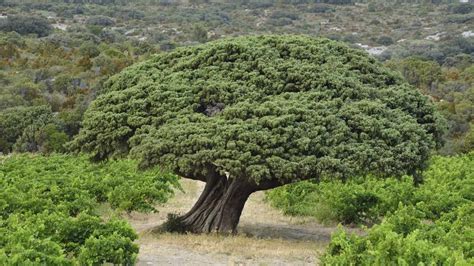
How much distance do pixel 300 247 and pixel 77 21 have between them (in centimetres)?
9372

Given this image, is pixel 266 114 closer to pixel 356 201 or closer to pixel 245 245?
pixel 245 245

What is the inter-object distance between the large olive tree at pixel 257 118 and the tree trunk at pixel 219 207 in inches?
0.8

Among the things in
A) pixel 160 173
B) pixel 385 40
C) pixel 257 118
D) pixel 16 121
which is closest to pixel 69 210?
pixel 160 173

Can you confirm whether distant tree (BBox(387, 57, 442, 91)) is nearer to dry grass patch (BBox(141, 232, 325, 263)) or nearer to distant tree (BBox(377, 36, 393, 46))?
dry grass patch (BBox(141, 232, 325, 263))

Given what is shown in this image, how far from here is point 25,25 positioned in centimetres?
7638

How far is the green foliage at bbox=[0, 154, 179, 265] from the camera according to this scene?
8422 mm

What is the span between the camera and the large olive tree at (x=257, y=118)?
465 inches

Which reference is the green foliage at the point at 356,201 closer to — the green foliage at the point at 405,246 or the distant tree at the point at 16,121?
the green foliage at the point at 405,246

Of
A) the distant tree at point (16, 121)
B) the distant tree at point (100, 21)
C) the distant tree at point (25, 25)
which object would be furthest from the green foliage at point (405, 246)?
the distant tree at point (100, 21)

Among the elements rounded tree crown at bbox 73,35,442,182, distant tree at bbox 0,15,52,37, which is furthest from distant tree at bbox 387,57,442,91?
distant tree at bbox 0,15,52,37

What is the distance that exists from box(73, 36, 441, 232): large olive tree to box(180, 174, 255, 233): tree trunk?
21mm

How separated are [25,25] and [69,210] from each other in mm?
67261

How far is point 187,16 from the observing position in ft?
400

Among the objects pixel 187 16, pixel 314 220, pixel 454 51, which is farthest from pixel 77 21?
pixel 314 220
